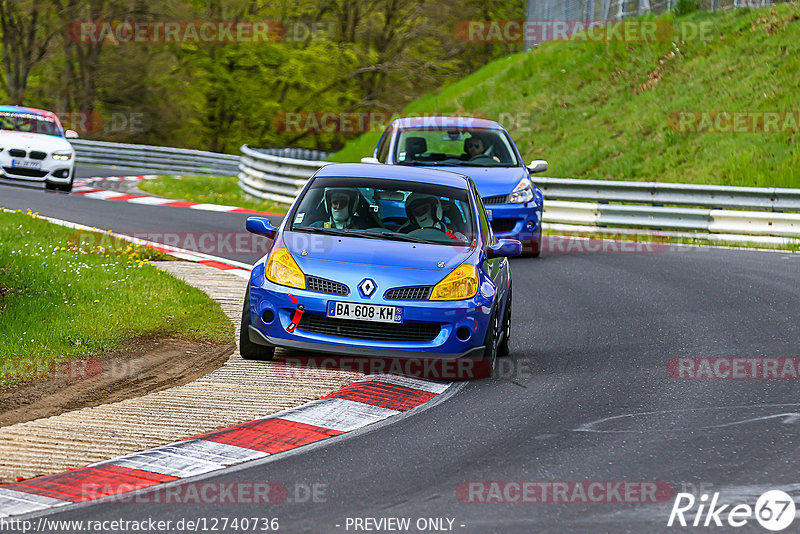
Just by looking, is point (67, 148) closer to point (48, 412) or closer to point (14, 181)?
point (14, 181)

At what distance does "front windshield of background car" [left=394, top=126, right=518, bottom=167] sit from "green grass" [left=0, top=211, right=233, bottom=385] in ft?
14.4

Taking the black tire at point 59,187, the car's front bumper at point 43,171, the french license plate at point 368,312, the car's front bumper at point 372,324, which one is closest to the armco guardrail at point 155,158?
the black tire at point 59,187

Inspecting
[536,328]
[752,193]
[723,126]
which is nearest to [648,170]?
[723,126]

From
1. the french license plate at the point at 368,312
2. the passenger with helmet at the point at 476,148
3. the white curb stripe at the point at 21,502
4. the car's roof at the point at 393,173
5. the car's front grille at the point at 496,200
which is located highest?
the passenger with helmet at the point at 476,148

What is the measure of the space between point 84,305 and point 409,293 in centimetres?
328

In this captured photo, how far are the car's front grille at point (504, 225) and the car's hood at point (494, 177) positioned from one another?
1.21 feet

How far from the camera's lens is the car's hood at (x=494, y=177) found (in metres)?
15.2

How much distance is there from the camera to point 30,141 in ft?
74.6

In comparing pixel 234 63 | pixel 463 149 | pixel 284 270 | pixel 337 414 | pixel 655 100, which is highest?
pixel 234 63

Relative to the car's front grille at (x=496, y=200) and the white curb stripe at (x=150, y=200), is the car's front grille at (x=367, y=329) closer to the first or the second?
the car's front grille at (x=496, y=200)

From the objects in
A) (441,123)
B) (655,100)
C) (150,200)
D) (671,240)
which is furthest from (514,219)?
(655,100)

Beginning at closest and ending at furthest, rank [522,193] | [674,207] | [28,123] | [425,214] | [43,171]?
[425,214] < [522,193] < [674,207] < [43,171] < [28,123]

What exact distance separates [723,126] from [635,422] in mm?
19914

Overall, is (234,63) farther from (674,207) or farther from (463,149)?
(463,149)
